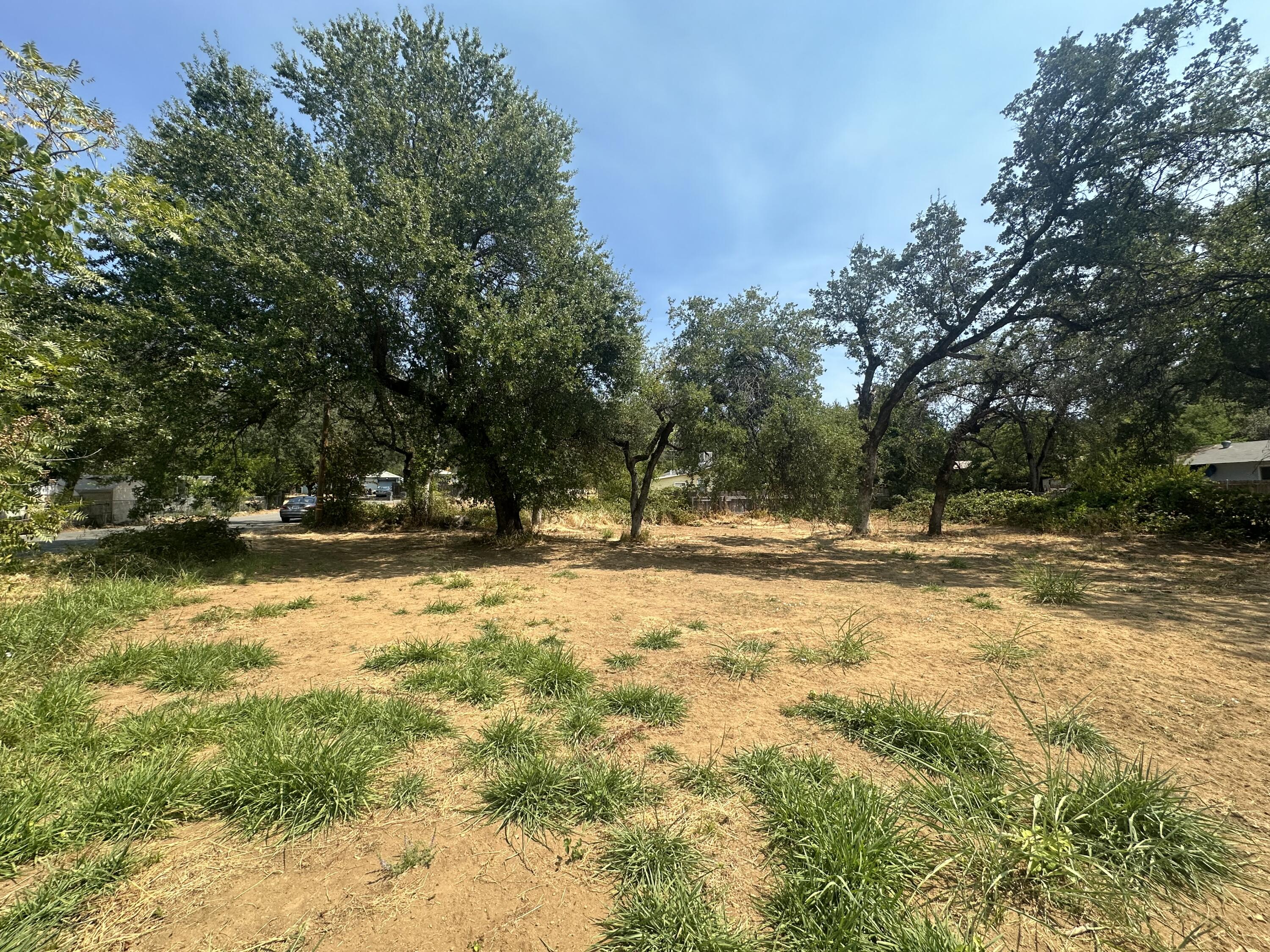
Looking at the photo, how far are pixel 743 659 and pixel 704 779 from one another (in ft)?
6.08

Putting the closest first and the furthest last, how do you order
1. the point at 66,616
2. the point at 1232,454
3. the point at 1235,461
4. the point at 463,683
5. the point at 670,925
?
the point at 670,925 → the point at 463,683 → the point at 66,616 → the point at 1235,461 → the point at 1232,454

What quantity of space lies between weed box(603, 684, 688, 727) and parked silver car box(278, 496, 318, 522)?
24613 mm

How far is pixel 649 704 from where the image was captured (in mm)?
3270

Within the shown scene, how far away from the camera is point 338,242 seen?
9055 mm

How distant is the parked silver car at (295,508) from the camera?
2339 centimetres

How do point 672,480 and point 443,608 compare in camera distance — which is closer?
point 443,608

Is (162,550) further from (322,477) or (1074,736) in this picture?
(1074,736)

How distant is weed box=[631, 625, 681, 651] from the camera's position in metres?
4.74

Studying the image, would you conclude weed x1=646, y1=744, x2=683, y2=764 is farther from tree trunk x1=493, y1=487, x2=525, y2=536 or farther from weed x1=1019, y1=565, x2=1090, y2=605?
tree trunk x1=493, y1=487, x2=525, y2=536

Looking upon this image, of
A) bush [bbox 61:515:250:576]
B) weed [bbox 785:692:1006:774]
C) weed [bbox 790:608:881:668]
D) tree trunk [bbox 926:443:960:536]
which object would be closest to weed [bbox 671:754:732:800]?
weed [bbox 785:692:1006:774]

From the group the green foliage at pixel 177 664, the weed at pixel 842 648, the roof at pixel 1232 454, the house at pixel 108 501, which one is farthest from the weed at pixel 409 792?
the roof at pixel 1232 454

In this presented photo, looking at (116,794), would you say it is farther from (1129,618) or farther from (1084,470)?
(1084,470)

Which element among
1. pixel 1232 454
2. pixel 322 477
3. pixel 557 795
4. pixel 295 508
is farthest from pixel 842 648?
pixel 1232 454

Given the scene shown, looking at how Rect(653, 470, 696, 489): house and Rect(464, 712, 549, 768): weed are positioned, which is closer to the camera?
Rect(464, 712, 549, 768): weed
